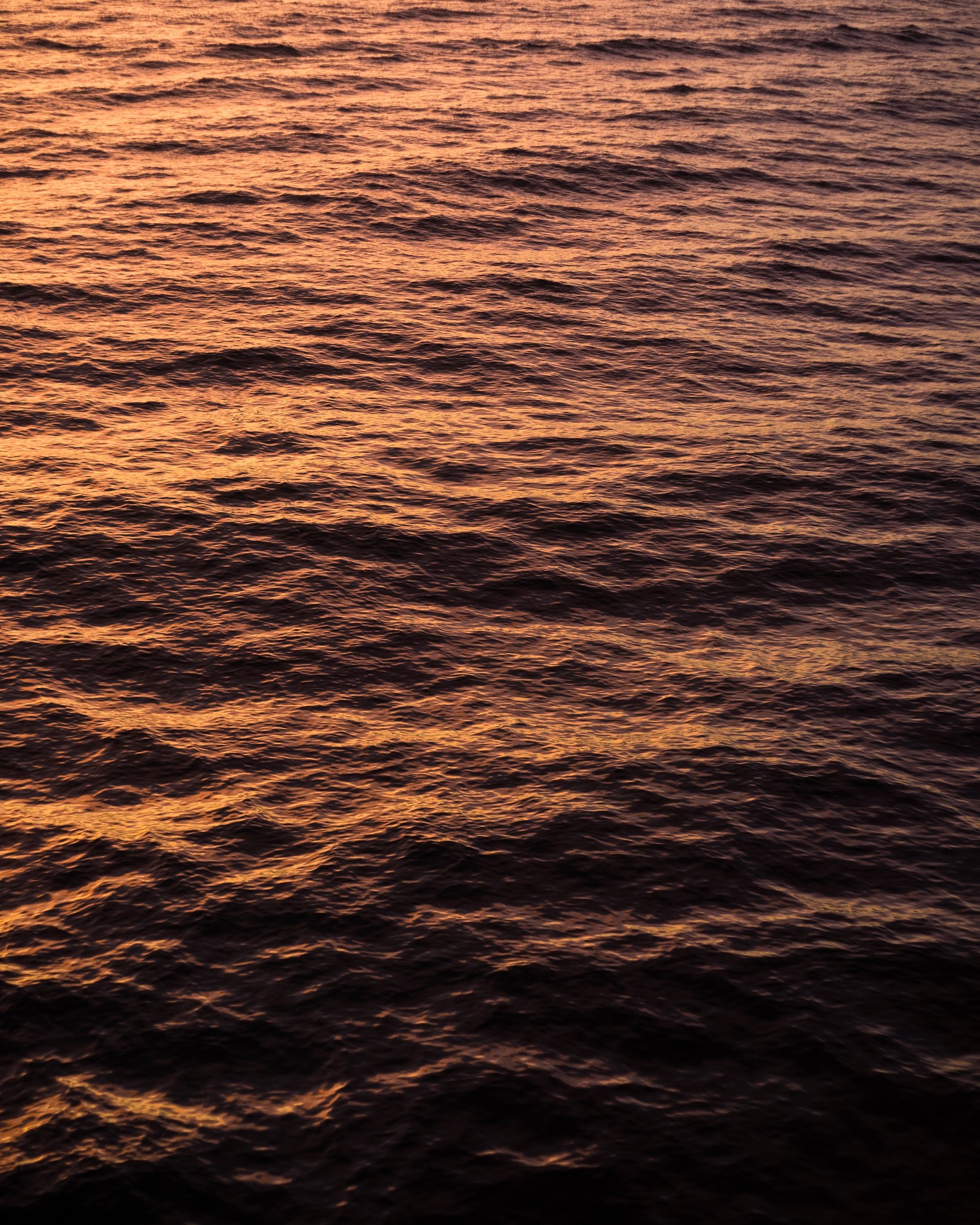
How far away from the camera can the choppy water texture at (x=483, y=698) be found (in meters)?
11.1

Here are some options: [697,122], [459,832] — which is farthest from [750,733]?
[697,122]

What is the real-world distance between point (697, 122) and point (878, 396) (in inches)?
819

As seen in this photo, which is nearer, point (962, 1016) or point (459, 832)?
point (962, 1016)

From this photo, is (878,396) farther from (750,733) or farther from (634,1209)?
(634,1209)

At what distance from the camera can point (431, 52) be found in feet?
161

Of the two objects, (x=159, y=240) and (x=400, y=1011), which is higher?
(x=159, y=240)

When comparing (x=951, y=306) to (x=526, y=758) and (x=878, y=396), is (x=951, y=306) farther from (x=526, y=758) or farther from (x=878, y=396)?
(x=526, y=758)

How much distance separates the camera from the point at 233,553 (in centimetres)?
1925

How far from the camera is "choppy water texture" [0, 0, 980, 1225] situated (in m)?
11.1

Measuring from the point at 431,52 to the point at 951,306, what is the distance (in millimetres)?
27194

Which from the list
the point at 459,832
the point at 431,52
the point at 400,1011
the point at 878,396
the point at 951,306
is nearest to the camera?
the point at 400,1011

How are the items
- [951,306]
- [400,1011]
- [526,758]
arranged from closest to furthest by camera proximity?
[400,1011] → [526,758] → [951,306]

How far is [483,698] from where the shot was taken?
1633 centimetres

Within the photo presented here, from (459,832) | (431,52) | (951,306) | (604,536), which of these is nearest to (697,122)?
(431,52)
